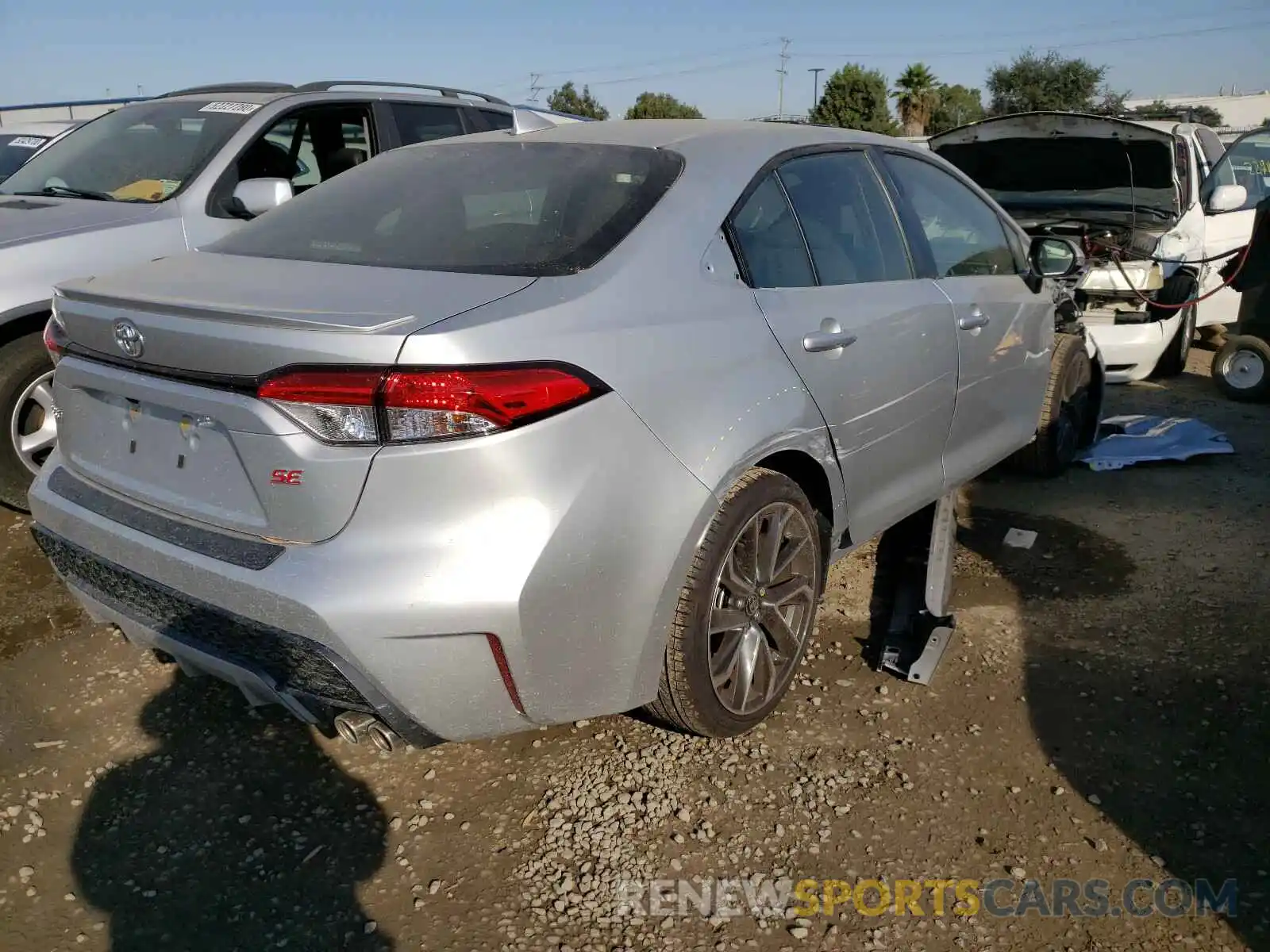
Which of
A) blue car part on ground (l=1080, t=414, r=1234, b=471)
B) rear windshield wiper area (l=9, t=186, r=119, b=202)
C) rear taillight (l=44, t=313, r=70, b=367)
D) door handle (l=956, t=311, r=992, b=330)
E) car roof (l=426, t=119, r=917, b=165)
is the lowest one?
blue car part on ground (l=1080, t=414, r=1234, b=471)

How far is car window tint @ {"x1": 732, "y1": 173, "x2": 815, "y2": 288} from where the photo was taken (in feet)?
9.12

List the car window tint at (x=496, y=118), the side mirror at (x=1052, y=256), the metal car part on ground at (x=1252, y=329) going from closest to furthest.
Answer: the side mirror at (x=1052, y=256), the metal car part on ground at (x=1252, y=329), the car window tint at (x=496, y=118)

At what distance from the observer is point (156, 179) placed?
4750 mm

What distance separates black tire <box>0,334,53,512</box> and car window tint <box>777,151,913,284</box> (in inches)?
123

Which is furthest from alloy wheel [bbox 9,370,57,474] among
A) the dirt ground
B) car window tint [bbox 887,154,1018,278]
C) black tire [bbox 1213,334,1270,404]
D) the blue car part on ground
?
black tire [bbox 1213,334,1270,404]

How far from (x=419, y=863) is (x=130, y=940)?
24.8 inches

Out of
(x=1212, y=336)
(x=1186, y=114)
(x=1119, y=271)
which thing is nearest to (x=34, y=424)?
(x=1119, y=271)

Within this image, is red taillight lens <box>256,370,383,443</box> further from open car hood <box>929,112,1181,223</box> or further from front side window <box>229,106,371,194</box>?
open car hood <box>929,112,1181,223</box>

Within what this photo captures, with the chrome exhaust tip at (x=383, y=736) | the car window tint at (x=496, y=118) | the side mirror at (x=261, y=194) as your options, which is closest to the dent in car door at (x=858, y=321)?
the chrome exhaust tip at (x=383, y=736)

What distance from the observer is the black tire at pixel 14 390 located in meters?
4.15

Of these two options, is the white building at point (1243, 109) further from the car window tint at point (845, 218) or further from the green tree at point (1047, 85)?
the car window tint at point (845, 218)

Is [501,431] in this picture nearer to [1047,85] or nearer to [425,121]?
[425,121]

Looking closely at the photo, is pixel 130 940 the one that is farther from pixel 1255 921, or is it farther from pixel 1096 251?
pixel 1096 251

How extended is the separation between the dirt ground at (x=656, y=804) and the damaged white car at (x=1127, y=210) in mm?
3478
